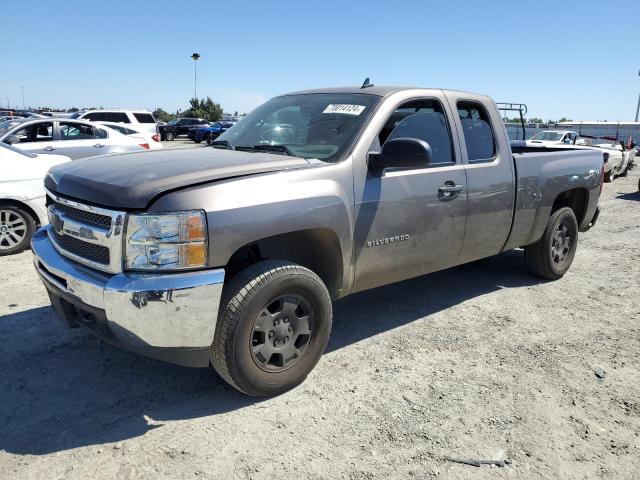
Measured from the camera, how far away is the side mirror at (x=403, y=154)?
11.0 ft

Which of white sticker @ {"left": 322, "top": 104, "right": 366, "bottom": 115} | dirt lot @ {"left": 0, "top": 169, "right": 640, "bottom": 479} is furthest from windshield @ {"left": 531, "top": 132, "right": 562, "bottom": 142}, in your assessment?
white sticker @ {"left": 322, "top": 104, "right": 366, "bottom": 115}

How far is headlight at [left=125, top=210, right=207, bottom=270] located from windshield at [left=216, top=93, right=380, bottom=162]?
43.9 inches

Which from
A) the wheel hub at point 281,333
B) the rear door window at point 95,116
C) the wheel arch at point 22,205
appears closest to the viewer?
the wheel hub at point 281,333

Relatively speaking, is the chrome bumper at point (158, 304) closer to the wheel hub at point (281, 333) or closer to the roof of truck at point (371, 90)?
the wheel hub at point (281, 333)

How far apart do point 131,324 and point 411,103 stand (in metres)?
2.60

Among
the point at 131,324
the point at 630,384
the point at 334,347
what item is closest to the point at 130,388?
the point at 131,324

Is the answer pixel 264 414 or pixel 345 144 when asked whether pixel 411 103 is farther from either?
pixel 264 414

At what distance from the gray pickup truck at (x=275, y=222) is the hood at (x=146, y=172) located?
11 mm

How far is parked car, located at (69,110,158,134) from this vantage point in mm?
18406

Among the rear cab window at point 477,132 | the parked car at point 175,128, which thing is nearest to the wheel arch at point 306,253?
the rear cab window at point 477,132

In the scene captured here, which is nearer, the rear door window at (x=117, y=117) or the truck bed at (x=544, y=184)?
the truck bed at (x=544, y=184)

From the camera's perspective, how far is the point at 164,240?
103 inches

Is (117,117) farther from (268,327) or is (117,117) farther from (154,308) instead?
(154,308)

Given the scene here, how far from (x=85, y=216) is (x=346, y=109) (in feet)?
6.36
